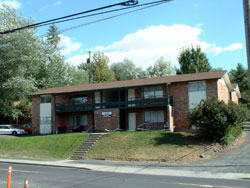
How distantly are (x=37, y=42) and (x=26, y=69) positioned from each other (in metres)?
4.36

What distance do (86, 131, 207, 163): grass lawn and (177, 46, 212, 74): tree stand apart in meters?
31.1

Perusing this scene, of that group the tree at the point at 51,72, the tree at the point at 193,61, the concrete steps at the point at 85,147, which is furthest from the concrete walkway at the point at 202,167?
the tree at the point at 193,61

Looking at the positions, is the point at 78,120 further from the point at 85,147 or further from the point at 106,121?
the point at 85,147

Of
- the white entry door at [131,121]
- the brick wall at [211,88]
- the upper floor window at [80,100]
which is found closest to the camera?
the brick wall at [211,88]

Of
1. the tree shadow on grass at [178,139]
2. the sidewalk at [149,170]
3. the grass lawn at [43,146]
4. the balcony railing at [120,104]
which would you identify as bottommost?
the sidewalk at [149,170]

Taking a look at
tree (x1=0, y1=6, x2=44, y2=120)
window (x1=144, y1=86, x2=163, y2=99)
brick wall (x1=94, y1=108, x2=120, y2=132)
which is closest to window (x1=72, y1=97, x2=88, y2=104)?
brick wall (x1=94, y1=108, x2=120, y2=132)

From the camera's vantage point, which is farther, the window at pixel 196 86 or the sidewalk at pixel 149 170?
the window at pixel 196 86

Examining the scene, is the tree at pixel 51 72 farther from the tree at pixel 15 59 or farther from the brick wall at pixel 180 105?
the brick wall at pixel 180 105

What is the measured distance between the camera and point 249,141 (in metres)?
22.4

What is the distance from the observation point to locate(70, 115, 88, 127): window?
33.1 meters

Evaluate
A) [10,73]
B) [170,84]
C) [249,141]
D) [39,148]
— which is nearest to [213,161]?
[249,141]

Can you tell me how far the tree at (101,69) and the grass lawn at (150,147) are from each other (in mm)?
32219

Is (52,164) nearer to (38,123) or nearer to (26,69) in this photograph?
(38,123)

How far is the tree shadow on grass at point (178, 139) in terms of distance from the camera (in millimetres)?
21484
